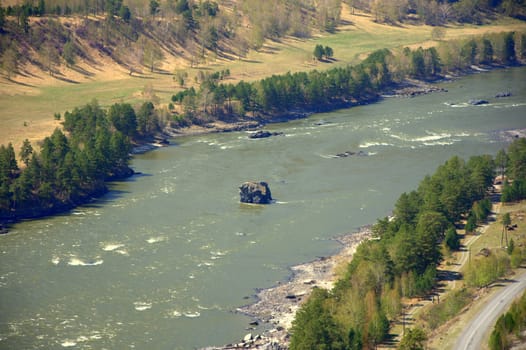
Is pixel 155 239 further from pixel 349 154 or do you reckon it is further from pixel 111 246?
pixel 349 154

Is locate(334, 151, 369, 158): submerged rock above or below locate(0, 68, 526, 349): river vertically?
above

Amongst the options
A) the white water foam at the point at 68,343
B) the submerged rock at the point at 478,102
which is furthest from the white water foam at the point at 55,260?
the submerged rock at the point at 478,102

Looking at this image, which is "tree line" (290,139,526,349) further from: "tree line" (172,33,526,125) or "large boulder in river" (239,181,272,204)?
"tree line" (172,33,526,125)

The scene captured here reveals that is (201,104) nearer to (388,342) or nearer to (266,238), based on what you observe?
(266,238)

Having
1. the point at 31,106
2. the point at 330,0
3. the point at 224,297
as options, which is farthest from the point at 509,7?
the point at 224,297

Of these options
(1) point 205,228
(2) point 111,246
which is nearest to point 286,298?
(1) point 205,228

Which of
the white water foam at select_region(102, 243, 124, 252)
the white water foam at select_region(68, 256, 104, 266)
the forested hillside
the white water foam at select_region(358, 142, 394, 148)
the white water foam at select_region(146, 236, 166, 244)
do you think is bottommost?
the white water foam at select_region(68, 256, 104, 266)

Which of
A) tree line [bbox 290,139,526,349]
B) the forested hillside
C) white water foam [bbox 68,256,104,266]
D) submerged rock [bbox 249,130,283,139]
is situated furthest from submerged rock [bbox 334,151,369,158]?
the forested hillside
